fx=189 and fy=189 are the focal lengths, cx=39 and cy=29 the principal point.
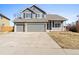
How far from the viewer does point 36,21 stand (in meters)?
24.0

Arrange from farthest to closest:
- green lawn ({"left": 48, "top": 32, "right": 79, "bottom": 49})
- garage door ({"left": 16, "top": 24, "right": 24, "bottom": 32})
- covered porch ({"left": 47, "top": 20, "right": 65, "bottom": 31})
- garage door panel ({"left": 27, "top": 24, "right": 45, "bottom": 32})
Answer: covered porch ({"left": 47, "top": 20, "right": 65, "bottom": 31}), garage door ({"left": 16, "top": 24, "right": 24, "bottom": 32}), garage door panel ({"left": 27, "top": 24, "right": 45, "bottom": 32}), green lawn ({"left": 48, "top": 32, "right": 79, "bottom": 49})

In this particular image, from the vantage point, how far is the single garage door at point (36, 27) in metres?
23.1

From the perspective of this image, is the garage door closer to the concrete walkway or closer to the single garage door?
the single garage door

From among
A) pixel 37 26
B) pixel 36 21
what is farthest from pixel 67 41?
pixel 36 21

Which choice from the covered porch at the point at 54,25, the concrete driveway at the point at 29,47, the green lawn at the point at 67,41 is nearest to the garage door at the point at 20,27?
the covered porch at the point at 54,25

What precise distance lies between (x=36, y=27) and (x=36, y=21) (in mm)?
991

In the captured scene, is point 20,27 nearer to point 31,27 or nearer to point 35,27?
point 31,27

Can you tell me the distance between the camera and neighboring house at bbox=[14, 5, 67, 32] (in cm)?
2369

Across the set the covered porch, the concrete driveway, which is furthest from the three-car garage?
the concrete driveway

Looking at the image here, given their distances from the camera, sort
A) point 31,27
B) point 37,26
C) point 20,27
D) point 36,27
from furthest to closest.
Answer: point 20,27 < point 31,27 < point 37,26 < point 36,27

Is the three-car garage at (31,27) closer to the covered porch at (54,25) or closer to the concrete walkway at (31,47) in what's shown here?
the covered porch at (54,25)
